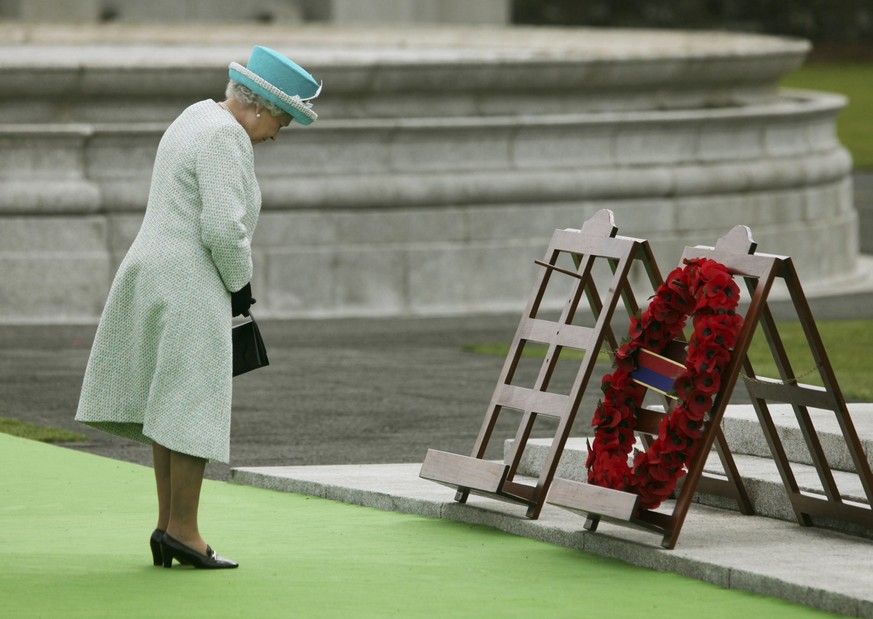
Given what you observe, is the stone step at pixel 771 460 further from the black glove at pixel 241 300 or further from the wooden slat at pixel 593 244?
the black glove at pixel 241 300

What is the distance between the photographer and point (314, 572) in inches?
263

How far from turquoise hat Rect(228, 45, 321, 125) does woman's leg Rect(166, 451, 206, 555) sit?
116 cm

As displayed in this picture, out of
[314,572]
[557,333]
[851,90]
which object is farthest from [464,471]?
[851,90]

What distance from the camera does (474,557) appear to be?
693 cm

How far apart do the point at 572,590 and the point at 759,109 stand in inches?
480

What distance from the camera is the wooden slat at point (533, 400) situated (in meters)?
7.29

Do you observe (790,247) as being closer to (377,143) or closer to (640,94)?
(640,94)

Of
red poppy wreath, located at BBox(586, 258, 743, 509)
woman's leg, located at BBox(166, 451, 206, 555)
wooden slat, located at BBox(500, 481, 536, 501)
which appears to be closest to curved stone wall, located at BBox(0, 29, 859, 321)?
wooden slat, located at BBox(500, 481, 536, 501)

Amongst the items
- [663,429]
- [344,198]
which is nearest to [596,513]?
[663,429]

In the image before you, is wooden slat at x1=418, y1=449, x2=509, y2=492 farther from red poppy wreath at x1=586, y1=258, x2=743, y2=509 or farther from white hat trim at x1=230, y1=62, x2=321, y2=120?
white hat trim at x1=230, y1=62, x2=321, y2=120

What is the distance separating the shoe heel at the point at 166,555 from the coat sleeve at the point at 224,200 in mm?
910

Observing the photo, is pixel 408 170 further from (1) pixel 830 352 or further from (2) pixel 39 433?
(2) pixel 39 433

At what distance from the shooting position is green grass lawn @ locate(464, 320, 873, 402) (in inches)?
482

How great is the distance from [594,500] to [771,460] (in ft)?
5.07
